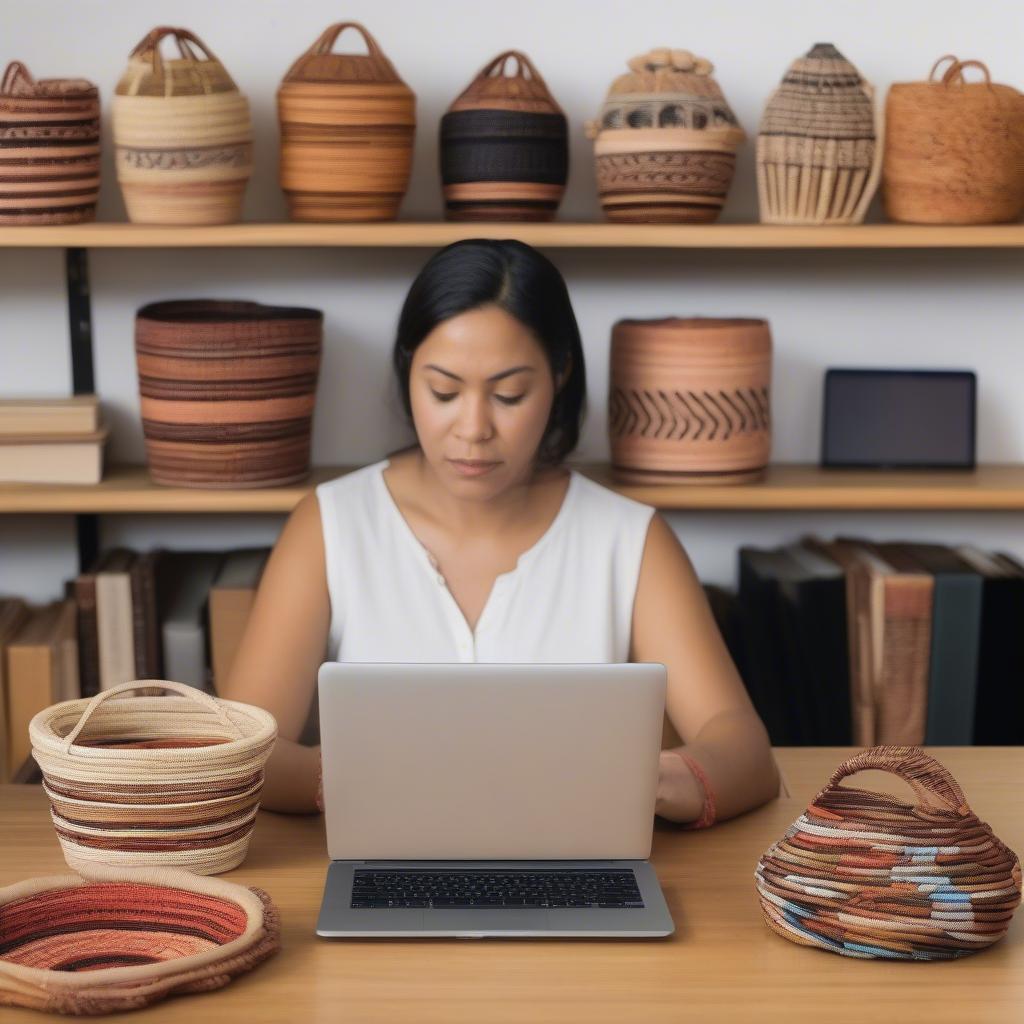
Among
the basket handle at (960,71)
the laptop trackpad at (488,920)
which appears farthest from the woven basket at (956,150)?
the laptop trackpad at (488,920)

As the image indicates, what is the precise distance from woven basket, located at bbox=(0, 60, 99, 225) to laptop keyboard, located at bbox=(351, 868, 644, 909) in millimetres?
1217

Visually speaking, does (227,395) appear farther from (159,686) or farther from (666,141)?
(159,686)

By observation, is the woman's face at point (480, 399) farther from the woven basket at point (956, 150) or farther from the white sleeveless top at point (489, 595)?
the woven basket at point (956, 150)

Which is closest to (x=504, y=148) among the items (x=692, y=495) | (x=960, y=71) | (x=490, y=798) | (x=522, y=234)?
(x=522, y=234)

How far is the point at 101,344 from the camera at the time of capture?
246 cm

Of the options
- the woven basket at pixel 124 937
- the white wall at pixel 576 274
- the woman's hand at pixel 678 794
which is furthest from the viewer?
the white wall at pixel 576 274

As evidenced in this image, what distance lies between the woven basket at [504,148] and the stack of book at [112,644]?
68 centimetres

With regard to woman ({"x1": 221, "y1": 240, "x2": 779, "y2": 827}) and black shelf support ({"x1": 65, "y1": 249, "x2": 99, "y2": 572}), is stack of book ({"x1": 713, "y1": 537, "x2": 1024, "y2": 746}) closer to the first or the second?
woman ({"x1": 221, "y1": 240, "x2": 779, "y2": 827})

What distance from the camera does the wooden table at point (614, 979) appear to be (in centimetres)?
116

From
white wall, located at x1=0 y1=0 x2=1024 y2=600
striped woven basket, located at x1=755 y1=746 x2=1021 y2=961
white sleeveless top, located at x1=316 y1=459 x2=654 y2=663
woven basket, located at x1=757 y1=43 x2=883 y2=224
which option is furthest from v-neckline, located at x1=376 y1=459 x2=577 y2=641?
→ striped woven basket, located at x1=755 y1=746 x2=1021 y2=961

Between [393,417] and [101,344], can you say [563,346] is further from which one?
[101,344]

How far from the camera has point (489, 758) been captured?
130 cm

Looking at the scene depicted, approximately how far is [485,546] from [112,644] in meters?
0.66

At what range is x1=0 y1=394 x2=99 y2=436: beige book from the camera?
7.38ft
